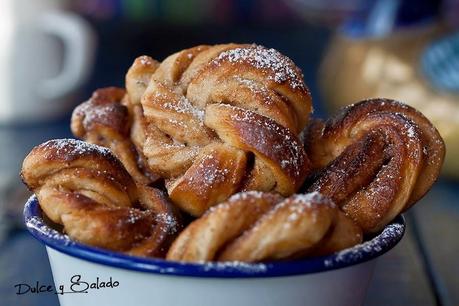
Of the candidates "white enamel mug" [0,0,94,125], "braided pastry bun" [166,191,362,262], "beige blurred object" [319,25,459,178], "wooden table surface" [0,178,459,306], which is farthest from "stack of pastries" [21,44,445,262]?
"white enamel mug" [0,0,94,125]

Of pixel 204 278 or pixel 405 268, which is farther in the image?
pixel 405 268

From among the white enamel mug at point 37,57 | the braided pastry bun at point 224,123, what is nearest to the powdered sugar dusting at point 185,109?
the braided pastry bun at point 224,123

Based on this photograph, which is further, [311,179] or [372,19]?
[372,19]

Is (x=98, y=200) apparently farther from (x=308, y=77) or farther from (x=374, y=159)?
(x=308, y=77)

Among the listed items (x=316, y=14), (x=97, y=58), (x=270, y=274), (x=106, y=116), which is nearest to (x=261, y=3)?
(x=316, y=14)

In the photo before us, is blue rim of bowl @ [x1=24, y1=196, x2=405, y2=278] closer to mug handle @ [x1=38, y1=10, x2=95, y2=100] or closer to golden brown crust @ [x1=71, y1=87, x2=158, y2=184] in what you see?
golden brown crust @ [x1=71, y1=87, x2=158, y2=184]

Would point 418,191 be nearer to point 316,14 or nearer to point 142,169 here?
point 142,169

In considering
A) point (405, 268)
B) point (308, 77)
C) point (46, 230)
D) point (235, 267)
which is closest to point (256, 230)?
point (235, 267)
